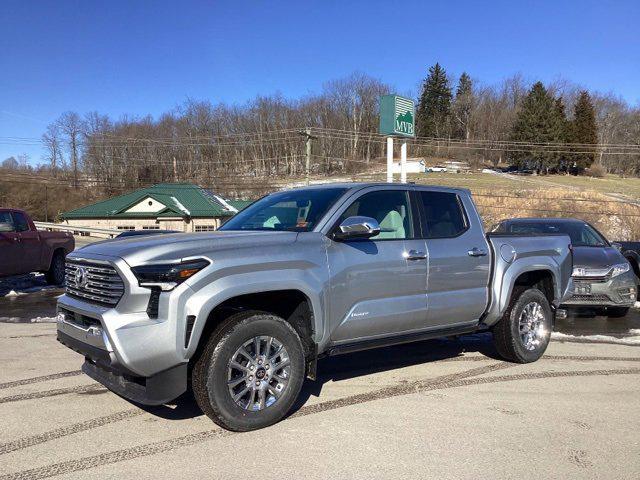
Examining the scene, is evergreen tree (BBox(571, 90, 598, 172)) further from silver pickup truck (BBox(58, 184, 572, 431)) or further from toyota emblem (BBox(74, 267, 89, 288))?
toyota emblem (BBox(74, 267, 89, 288))

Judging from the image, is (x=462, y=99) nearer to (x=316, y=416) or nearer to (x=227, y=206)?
(x=227, y=206)

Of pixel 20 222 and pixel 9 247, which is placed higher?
pixel 20 222

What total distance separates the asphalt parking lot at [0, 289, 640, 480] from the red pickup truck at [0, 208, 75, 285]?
6190 mm

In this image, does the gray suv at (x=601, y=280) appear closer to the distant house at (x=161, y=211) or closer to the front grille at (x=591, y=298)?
the front grille at (x=591, y=298)

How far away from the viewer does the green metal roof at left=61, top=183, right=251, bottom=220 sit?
159 feet

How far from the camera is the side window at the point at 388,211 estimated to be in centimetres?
514

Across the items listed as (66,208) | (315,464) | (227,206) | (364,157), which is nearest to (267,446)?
(315,464)

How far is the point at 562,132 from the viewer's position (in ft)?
269

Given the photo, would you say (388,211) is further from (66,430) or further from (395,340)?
(66,430)

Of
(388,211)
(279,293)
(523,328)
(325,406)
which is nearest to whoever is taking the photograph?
(279,293)

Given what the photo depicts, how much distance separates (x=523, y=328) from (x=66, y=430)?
4.86 m

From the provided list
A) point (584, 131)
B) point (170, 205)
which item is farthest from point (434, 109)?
point (170, 205)

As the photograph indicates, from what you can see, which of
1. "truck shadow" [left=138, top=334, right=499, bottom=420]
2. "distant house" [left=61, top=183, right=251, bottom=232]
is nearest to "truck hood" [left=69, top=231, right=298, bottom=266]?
"truck shadow" [left=138, top=334, right=499, bottom=420]

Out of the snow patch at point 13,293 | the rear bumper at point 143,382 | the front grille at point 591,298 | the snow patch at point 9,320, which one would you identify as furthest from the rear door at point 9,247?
the front grille at point 591,298
